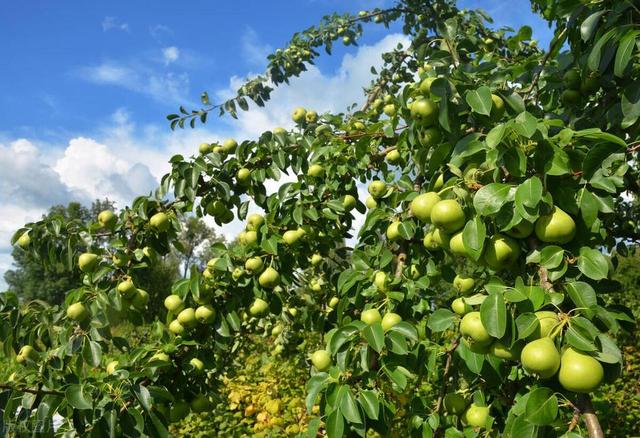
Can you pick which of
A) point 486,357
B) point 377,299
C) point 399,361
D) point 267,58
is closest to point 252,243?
point 377,299

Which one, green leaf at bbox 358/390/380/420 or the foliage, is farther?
the foliage

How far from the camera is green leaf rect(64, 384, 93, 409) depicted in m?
1.54

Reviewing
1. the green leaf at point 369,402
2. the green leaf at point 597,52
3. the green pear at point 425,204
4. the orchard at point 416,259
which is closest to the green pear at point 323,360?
the orchard at point 416,259

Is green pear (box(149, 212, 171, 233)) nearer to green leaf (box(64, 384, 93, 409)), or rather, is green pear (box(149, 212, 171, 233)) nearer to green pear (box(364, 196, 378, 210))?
green leaf (box(64, 384, 93, 409))

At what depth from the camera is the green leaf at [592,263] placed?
110cm

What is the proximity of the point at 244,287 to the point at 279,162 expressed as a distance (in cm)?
64

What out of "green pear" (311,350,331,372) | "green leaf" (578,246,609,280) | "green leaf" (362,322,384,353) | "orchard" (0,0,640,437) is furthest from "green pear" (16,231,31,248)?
"green leaf" (578,246,609,280)

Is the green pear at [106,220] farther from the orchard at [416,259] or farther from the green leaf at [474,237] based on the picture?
the green leaf at [474,237]

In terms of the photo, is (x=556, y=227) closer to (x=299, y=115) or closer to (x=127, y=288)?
(x=127, y=288)

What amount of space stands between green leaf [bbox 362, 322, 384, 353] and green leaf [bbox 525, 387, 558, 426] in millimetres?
413

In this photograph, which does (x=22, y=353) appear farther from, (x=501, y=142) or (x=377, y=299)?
(x=501, y=142)

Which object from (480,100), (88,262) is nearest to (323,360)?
(480,100)

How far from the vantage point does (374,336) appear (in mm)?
1372

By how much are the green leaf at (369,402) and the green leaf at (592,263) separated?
2.20 feet
